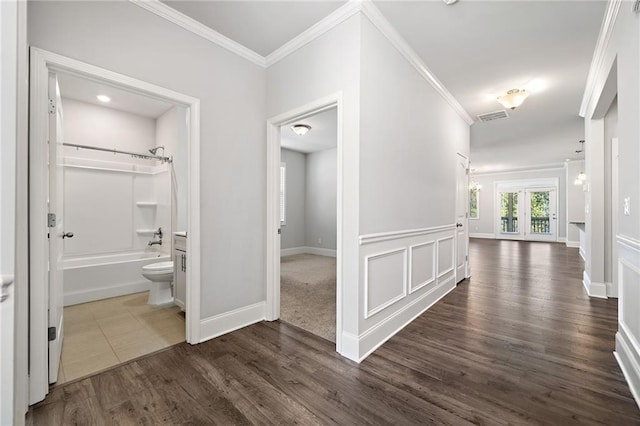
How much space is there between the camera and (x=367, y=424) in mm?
1447

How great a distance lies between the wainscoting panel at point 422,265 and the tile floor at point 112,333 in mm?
2265

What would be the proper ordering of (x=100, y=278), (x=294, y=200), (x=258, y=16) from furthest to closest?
1. (x=294, y=200)
2. (x=100, y=278)
3. (x=258, y=16)

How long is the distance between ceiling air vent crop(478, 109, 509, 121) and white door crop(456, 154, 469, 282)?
0.79 meters

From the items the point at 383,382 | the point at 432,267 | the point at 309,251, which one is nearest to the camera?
the point at 383,382

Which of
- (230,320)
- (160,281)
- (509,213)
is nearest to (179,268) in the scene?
(160,281)

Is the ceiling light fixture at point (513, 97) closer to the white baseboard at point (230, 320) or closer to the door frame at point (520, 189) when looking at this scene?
the white baseboard at point (230, 320)

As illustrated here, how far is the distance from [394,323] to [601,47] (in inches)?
128

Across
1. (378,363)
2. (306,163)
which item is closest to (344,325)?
(378,363)

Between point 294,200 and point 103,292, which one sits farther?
point 294,200

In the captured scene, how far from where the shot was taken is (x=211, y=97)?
2459mm

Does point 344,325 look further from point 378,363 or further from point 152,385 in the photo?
point 152,385

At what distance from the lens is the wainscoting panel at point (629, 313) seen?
5.55 ft

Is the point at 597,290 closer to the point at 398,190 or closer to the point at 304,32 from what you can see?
the point at 398,190

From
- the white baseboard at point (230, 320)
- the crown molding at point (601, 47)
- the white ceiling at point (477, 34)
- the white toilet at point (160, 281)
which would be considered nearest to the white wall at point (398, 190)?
the white ceiling at point (477, 34)
